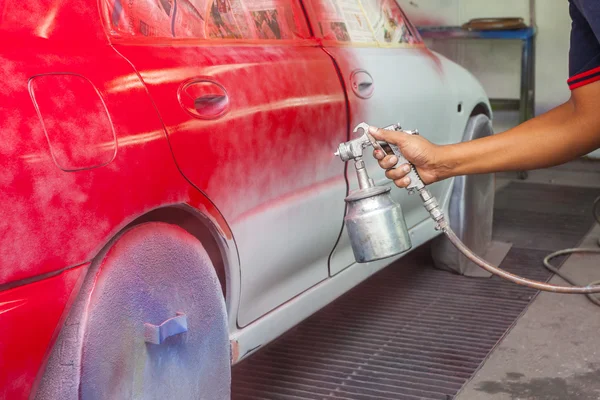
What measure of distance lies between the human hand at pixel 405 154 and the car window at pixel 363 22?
0.91m

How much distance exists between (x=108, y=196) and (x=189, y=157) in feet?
1.07

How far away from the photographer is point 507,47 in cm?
832

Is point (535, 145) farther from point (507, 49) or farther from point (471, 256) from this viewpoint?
point (507, 49)

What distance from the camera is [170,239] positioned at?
2.00 meters

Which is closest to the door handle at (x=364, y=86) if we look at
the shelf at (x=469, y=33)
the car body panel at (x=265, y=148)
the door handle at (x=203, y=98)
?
the car body panel at (x=265, y=148)

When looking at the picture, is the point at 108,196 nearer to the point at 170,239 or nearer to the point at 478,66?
the point at 170,239

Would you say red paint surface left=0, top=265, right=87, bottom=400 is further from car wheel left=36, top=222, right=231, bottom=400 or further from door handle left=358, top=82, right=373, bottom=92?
door handle left=358, top=82, right=373, bottom=92

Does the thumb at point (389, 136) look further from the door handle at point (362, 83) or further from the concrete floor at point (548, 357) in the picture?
the concrete floor at point (548, 357)

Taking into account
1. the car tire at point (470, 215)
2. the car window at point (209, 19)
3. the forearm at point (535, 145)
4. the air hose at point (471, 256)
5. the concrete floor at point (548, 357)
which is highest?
the car window at point (209, 19)

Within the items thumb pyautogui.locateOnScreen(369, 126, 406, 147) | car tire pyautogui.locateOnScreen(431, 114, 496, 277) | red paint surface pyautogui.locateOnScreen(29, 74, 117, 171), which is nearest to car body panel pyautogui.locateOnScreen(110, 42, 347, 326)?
red paint surface pyautogui.locateOnScreen(29, 74, 117, 171)

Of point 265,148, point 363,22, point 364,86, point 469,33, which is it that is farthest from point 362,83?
point 469,33

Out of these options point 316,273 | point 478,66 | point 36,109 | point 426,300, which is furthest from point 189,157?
point 478,66

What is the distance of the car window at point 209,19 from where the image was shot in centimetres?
209

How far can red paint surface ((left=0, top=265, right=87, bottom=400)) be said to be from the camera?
1552 mm
